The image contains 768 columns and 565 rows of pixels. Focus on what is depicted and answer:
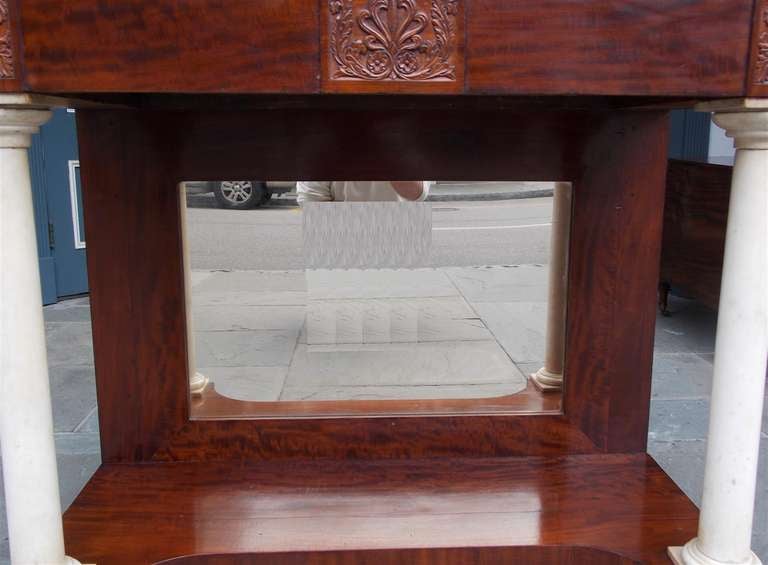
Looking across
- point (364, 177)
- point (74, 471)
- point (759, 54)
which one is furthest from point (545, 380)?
point (74, 471)

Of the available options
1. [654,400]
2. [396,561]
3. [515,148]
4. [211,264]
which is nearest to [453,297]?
[515,148]

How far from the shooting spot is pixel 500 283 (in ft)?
7.22

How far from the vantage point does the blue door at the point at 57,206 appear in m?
4.38

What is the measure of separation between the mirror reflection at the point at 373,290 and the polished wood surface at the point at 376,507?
243 mm

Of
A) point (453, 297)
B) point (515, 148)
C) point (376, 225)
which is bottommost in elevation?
point (453, 297)

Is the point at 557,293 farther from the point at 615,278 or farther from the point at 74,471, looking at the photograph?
the point at 74,471

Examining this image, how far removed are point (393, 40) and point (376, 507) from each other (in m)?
1.10

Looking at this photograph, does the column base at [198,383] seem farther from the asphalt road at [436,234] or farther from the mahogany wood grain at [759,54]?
the mahogany wood grain at [759,54]

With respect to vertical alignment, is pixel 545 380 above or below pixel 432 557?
above

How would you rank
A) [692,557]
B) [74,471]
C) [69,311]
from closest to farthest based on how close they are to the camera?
[692,557], [74,471], [69,311]

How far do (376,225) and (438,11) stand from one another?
0.86 metres

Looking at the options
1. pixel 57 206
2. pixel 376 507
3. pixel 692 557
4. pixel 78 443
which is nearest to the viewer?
pixel 692 557

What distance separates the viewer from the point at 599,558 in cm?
162

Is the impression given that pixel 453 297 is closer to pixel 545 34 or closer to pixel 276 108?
pixel 276 108
